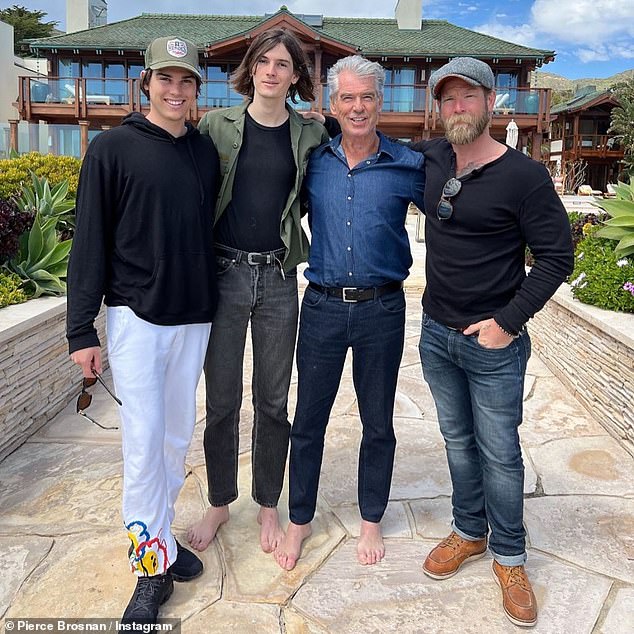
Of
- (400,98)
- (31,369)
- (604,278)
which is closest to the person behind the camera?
(31,369)

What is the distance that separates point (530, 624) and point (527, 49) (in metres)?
27.6

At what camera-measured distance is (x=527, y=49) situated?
26375 mm

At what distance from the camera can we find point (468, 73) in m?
2.49

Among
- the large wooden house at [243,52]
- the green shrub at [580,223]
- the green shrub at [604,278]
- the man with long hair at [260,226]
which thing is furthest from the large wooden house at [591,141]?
the man with long hair at [260,226]

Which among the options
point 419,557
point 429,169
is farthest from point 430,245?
point 419,557

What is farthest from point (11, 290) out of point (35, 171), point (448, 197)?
point (35, 171)

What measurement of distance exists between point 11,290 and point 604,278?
458 cm

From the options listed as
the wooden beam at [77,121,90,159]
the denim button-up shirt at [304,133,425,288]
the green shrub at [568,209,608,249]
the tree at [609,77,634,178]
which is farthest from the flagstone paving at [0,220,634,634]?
the tree at [609,77,634,178]

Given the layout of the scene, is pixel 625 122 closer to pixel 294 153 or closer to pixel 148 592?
pixel 294 153

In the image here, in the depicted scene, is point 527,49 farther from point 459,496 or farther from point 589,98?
point 459,496

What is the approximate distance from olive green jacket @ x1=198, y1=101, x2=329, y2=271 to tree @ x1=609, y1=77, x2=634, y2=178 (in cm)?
4126

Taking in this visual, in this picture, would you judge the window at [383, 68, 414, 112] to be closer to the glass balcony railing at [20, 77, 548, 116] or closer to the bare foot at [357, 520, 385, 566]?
the glass balcony railing at [20, 77, 548, 116]

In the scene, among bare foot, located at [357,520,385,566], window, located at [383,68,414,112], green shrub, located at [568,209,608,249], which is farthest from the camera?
window, located at [383,68,414,112]

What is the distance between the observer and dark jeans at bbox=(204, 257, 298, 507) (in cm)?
291
